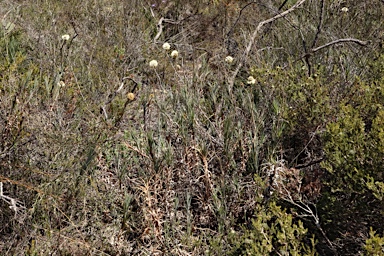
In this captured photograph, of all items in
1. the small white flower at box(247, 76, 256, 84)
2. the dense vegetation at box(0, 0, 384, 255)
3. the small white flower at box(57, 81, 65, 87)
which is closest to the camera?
the dense vegetation at box(0, 0, 384, 255)

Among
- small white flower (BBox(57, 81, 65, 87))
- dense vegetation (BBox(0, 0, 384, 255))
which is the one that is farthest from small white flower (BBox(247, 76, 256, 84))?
small white flower (BBox(57, 81, 65, 87))

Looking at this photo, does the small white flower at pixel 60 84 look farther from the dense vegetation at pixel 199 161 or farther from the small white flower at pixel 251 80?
the small white flower at pixel 251 80

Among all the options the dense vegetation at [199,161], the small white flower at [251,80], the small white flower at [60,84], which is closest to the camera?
the dense vegetation at [199,161]

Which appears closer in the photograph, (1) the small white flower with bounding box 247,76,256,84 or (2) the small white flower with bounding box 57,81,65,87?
(1) the small white flower with bounding box 247,76,256,84

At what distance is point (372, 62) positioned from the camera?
308cm

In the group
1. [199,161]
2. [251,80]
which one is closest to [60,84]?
[199,161]

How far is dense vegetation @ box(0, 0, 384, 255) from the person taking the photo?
2180 millimetres

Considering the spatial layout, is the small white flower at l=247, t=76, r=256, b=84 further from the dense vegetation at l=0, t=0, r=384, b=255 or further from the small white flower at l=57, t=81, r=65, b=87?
the small white flower at l=57, t=81, r=65, b=87

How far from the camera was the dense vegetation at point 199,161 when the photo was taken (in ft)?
7.15

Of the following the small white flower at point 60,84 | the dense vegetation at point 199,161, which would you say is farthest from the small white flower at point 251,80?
the small white flower at point 60,84

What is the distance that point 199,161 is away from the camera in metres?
2.65

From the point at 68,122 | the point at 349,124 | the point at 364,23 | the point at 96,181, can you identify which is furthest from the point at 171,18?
the point at 349,124

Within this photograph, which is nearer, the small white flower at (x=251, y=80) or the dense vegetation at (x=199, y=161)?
the dense vegetation at (x=199, y=161)

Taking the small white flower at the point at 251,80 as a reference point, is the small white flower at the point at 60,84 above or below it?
below
